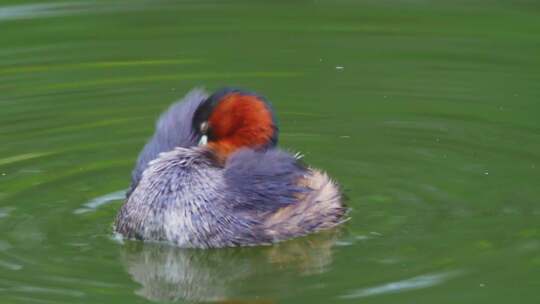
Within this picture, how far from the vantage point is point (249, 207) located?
30.0ft

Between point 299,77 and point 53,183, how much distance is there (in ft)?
10.4

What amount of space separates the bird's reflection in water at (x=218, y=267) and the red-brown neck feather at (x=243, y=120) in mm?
702

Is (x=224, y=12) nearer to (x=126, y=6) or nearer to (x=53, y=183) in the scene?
(x=126, y=6)

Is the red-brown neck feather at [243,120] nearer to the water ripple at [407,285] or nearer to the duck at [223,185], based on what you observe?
the duck at [223,185]

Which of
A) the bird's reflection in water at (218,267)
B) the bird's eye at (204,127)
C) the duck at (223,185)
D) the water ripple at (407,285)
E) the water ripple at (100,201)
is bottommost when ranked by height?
the bird's reflection in water at (218,267)

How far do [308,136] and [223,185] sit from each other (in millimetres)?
2035

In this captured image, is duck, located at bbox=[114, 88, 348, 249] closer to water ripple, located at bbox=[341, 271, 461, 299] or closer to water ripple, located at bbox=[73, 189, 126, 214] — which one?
water ripple, located at bbox=[73, 189, 126, 214]

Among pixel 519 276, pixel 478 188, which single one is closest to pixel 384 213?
pixel 478 188

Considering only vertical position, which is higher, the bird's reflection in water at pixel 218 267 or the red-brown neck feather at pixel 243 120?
the red-brown neck feather at pixel 243 120

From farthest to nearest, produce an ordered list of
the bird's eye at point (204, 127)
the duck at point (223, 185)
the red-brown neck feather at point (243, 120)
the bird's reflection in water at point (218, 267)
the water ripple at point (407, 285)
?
the bird's eye at point (204, 127), the red-brown neck feather at point (243, 120), the duck at point (223, 185), the bird's reflection in water at point (218, 267), the water ripple at point (407, 285)

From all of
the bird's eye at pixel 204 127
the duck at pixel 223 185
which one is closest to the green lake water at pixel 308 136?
the duck at pixel 223 185

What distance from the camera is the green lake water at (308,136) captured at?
8.39 meters

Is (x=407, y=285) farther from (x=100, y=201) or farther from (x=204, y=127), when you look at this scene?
(x=100, y=201)

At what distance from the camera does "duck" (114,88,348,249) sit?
912 centimetres
